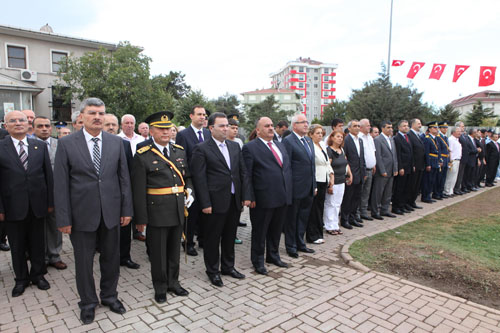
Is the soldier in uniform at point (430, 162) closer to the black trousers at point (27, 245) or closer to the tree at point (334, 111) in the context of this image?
the black trousers at point (27, 245)

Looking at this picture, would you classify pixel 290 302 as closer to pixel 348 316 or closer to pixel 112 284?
pixel 348 316

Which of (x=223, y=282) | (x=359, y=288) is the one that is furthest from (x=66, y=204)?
(x=359, y=288)

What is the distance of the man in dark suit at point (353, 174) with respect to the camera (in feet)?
22.1

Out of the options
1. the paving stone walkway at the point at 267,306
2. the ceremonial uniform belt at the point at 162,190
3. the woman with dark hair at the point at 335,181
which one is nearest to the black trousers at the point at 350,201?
the woman with dark hair at the point at 335,181

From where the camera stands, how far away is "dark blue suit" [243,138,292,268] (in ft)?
14.6

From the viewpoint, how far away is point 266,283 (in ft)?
13.9

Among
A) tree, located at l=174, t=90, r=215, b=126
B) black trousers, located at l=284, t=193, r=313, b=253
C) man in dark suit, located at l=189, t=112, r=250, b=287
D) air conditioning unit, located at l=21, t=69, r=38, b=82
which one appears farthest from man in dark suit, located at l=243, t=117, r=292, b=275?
air conditioning unit, located at l=21, t=69, r=38, b=82

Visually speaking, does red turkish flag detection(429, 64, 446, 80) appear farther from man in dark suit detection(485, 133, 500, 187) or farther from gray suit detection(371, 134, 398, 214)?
gray suit detection(371, 134, 398, 214)

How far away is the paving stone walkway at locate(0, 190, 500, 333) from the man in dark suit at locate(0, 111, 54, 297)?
0.99ft

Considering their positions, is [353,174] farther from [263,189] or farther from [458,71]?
[458,71]

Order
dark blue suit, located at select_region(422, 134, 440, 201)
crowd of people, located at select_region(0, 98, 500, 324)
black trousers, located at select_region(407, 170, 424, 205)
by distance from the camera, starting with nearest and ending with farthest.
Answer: crowd of people, located at select_region(0, 98, 500, 324)
black trousers, located at select_region(407, 170, 424, 205)
dark blue suit, located at select_region(422, 134, 440, 201)

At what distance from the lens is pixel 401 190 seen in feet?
26.3

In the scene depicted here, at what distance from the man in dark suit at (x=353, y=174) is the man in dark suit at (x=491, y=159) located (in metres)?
8.15

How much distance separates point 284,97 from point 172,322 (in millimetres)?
82054
